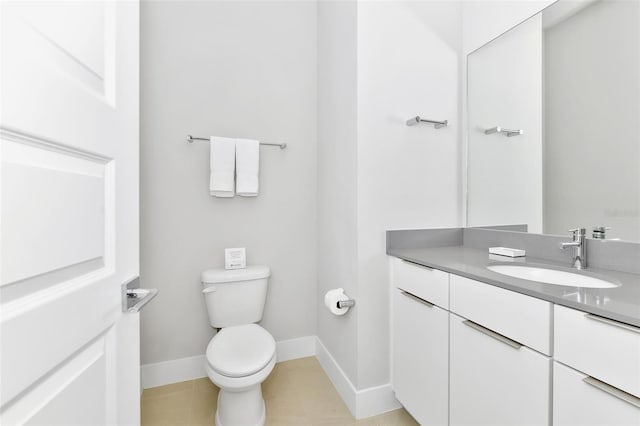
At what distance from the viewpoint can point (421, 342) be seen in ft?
4.26

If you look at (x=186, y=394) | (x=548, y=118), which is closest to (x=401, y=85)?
(x=548, y=118)

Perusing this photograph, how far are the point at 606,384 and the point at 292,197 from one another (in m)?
1.64

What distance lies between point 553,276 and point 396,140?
0.90m

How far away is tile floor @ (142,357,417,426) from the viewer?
1464mm

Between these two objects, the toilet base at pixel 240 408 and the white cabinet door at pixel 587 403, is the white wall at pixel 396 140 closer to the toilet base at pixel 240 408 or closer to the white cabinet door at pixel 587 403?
the toilet base at pixel 240 408

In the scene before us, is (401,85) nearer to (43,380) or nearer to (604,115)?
(604,115)

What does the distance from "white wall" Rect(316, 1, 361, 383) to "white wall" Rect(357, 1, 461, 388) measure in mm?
53

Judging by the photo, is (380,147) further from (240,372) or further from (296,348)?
(296,348)

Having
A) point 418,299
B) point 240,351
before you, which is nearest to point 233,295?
point 240,351

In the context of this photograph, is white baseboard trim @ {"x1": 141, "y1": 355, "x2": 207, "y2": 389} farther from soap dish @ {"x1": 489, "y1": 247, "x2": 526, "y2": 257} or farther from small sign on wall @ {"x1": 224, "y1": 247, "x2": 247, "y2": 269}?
soap dish @ {"x1": 489, "y1": 247, "x2": 526, "y2": 257}

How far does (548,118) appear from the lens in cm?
136

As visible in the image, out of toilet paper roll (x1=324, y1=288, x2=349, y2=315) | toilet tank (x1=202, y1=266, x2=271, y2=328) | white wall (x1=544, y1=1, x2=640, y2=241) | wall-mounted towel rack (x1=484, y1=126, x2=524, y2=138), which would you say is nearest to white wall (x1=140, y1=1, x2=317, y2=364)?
toilet tank (x1=202, y1=266, x2=271, y2=328)

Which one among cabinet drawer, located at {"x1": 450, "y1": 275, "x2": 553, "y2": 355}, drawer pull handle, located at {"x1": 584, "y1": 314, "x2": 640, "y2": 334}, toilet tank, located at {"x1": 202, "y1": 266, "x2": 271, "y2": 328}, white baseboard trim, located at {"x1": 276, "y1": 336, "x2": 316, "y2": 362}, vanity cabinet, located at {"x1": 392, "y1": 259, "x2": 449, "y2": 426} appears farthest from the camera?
white baseboard trim, located at {"x1": 276, "y1": 336, "x2": 316, "y2": 362}

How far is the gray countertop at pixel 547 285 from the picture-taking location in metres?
0.69
